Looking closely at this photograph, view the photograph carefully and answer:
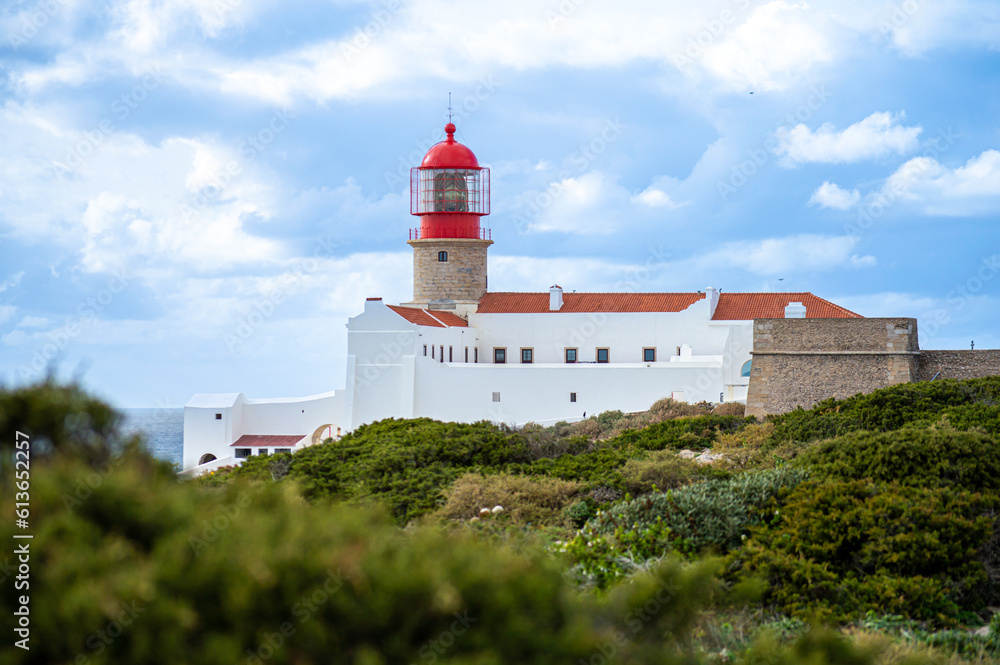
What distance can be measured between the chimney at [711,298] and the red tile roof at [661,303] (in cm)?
19

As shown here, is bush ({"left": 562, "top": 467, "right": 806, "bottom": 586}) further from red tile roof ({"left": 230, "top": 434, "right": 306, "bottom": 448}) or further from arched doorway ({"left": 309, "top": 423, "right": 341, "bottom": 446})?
red tile roof ({"left": 230, "top": 434, "right": 306, "bottom": 448})

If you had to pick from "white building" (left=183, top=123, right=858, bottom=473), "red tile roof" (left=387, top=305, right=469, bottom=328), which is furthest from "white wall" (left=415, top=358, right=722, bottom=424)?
"red tile roof" (left=387, top=305, right=469, bottom=328)

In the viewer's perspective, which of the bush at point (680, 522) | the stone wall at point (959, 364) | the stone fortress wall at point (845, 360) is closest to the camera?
the bush at point (680, 522)

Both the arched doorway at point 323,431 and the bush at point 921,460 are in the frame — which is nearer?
the bush at point 921,460

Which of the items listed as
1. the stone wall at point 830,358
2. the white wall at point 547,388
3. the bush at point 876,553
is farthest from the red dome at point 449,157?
the bush at point 876,553

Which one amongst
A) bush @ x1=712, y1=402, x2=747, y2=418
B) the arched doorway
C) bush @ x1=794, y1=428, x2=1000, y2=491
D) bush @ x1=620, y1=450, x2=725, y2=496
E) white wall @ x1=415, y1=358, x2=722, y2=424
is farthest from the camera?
the arched doorway

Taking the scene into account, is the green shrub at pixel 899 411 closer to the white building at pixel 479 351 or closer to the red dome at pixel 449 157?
the white building at pixel 479 351

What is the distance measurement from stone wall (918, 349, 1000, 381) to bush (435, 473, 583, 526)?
10120mm

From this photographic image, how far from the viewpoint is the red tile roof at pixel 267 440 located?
28.2 meters

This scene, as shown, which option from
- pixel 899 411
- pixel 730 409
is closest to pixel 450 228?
pixel 730 409

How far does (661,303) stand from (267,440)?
539 inches

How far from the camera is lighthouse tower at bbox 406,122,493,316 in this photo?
102 feet

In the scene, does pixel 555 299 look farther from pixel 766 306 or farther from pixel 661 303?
pixel 766 306

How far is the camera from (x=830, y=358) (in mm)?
16156
